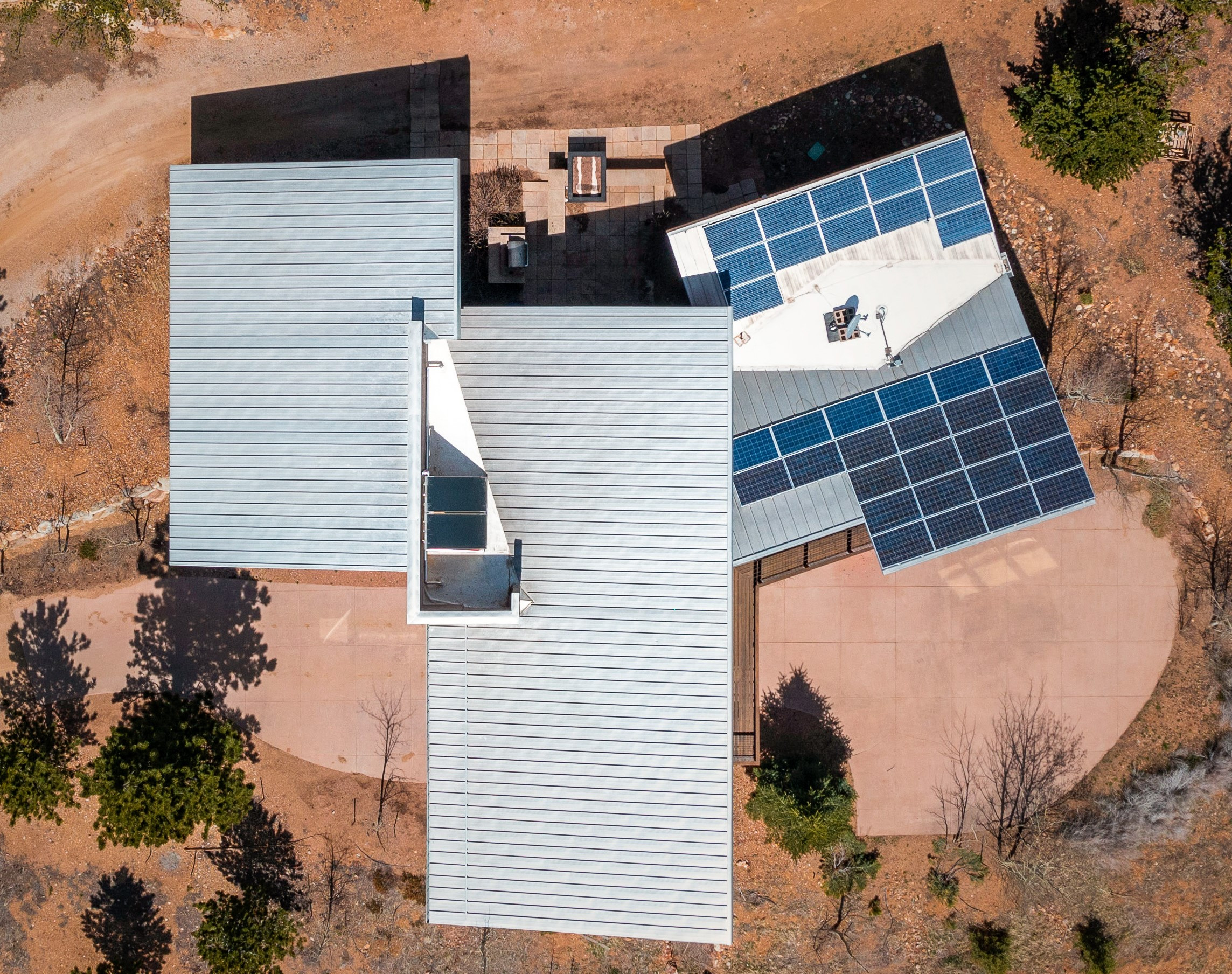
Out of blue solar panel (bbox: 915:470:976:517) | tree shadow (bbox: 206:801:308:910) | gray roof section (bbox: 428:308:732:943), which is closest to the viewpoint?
gray roof section (bbox: 428:308:732:943)

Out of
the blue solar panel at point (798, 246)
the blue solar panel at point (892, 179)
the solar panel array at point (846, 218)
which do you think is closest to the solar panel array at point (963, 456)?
the solar panel array at point (846, 218)

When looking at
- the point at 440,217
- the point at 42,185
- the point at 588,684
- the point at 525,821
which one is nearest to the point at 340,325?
the point at 440,217

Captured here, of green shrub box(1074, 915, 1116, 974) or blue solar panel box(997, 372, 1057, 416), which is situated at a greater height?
blue solar panel box(997, 372, 1057, 416)

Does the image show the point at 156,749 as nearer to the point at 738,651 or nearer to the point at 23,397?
the point at 23,397

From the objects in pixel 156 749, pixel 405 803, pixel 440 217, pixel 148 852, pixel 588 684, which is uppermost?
pixel 440 217

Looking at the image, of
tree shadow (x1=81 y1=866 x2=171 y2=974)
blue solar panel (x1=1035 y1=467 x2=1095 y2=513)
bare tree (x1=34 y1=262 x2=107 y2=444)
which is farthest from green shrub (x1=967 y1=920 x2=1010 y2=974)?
bare tree (x1=34 y1=262 x2=107 y2=444)

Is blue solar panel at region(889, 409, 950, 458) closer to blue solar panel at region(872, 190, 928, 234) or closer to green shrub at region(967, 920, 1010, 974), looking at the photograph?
blue solar panel at region(872, 190, 928, 234)
